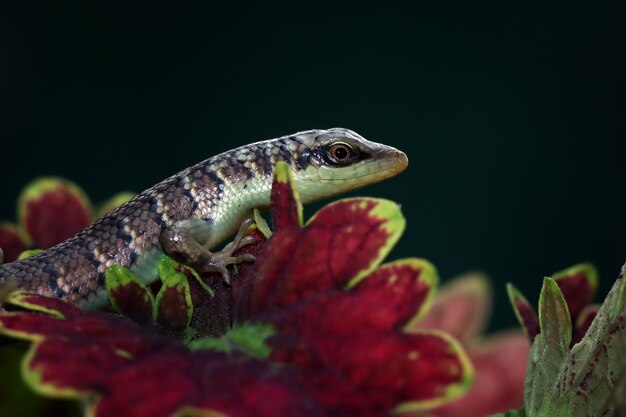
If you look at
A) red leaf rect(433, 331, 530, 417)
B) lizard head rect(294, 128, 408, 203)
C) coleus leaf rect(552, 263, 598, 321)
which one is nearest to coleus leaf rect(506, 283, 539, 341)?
coleus leaf rect(552, 263, 598, 321)

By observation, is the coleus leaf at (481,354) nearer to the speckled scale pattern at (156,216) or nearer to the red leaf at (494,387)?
the red leaf at (494,387)

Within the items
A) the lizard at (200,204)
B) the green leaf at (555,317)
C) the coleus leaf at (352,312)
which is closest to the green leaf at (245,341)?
the coleus leaf at (352,312)

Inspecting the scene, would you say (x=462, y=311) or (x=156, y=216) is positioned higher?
(x=156, y=216)

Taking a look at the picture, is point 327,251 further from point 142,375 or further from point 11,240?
point 11,240

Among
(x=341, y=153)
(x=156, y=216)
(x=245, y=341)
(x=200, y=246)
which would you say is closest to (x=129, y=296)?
(x=245, y=341)

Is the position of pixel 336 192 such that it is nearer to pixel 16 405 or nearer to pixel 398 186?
pixel 16 405

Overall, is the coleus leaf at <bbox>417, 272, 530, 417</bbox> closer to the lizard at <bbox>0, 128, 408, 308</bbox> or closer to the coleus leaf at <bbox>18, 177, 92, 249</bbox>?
the lizard at <bbox>0, 128, 408, 308</bbox>
